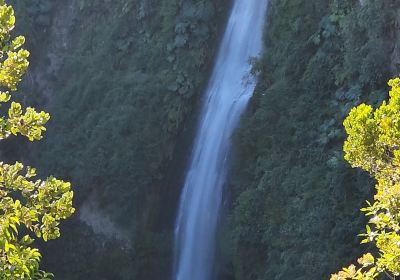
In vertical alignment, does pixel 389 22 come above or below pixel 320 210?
above

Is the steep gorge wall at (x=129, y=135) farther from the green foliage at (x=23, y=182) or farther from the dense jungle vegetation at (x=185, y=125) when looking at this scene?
the green foliage at (x=23, y=182)

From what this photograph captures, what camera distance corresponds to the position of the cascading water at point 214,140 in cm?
1908

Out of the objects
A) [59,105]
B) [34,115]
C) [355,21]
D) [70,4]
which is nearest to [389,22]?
[355,21]

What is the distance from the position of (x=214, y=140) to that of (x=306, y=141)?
426 cm

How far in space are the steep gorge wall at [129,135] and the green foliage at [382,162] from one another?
549 inches

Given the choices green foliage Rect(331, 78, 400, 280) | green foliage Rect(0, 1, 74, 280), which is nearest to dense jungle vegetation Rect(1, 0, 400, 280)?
green foliage Rect(331, 78, 400, 280)

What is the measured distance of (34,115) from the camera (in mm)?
7004

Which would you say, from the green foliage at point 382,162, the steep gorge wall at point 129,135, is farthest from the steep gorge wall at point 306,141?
the green foliage at point 382,162

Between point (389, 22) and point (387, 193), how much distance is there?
9.12 metres

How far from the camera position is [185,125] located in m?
21.0

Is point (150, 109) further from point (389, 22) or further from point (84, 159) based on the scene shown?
point (389, 22)

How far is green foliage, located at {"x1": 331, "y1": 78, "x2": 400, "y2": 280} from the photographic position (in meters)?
6.08

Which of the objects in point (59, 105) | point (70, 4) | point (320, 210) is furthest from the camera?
point (70, 4)

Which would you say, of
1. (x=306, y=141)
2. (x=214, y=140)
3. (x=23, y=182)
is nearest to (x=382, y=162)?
(x=23, y=182)
